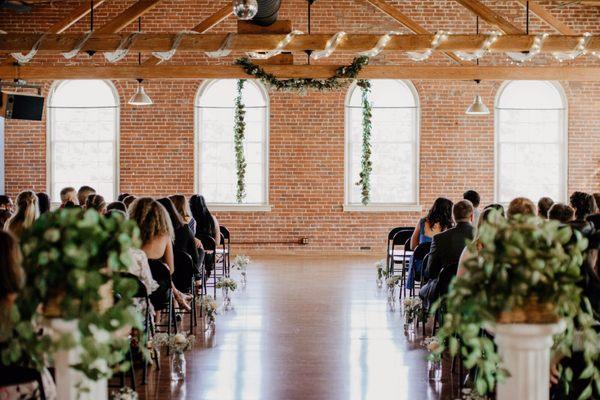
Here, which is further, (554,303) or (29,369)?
(29,369)

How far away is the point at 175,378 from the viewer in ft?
17.3

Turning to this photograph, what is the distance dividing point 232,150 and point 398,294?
5.25 metres

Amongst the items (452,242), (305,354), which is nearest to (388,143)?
(452,242)

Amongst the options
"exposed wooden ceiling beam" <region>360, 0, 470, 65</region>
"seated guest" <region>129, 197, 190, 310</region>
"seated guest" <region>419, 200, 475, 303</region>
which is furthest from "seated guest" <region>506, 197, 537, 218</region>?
"exposed wooden ceiling beam" <region>360, 0, 470, 65</region>

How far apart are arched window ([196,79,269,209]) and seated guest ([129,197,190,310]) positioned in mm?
7340

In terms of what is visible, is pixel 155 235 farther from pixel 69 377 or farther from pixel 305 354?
pixel 69 377

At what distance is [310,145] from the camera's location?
13391mm

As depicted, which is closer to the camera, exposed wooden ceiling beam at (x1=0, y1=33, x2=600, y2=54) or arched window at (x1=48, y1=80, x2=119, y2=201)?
exposed wooden ceiling beam at (x1=0, y1=33, x2=600, y2=54)

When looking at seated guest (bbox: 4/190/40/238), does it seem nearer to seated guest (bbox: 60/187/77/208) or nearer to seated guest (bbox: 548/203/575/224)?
seated guest (bbox: 60/187/77/208)

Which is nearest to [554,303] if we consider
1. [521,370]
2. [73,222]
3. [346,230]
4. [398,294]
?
[521,370]

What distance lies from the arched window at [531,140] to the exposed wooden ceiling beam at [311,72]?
1.87 metres

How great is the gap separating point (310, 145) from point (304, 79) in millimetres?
1820

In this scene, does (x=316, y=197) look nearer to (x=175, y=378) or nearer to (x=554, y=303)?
(x=175, y=378)

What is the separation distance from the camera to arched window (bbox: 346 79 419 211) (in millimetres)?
13430
